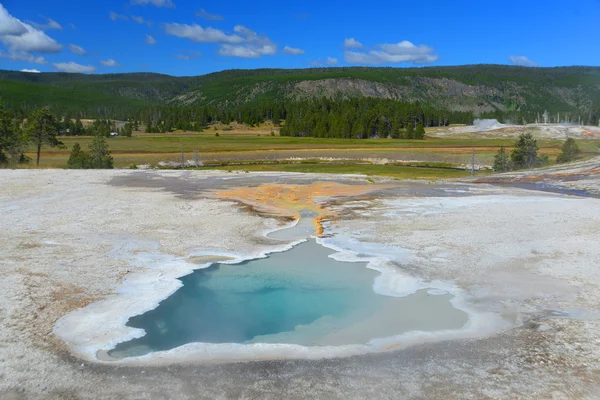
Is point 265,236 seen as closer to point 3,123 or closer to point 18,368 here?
point 18,368

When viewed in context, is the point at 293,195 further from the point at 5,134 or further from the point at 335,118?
the point at 335,118

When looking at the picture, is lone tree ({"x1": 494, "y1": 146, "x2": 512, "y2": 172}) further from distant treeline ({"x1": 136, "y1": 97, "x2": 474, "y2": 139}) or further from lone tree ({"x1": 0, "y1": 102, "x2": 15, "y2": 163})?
distant treeline ({"x1": 136, "y1": 97, "x2": 474, "y2": 139})

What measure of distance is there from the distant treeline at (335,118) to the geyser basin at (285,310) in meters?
126

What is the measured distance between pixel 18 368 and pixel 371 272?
26.6 ft

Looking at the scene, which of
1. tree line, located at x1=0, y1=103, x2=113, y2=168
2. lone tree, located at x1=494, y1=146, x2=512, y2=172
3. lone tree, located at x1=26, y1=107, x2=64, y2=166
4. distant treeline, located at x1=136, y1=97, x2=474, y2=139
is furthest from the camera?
distant treeline, located at x1=136, y1=97, x2=474, y2=139

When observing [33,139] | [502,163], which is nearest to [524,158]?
[502,163]

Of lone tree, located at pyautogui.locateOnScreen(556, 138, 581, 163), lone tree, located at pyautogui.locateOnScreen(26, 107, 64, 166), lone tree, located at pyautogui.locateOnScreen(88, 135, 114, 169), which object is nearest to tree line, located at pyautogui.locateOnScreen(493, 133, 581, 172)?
lone tree, located at pyautogui.locateOnScreen(556, 138, 581, 163)

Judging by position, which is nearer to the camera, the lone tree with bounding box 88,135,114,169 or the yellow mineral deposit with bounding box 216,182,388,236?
the yellow mineral deposit with bounding box 216,182,388,236

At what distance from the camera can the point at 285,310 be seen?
10422mm

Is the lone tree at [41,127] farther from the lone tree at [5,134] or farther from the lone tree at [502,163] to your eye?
the lone tree at [502,163]

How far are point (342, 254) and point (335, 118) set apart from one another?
445 feet

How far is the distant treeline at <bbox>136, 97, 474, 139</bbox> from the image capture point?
143 meters

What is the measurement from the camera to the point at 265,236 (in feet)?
55.6

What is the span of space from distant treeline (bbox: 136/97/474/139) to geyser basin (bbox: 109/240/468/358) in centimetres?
12597
